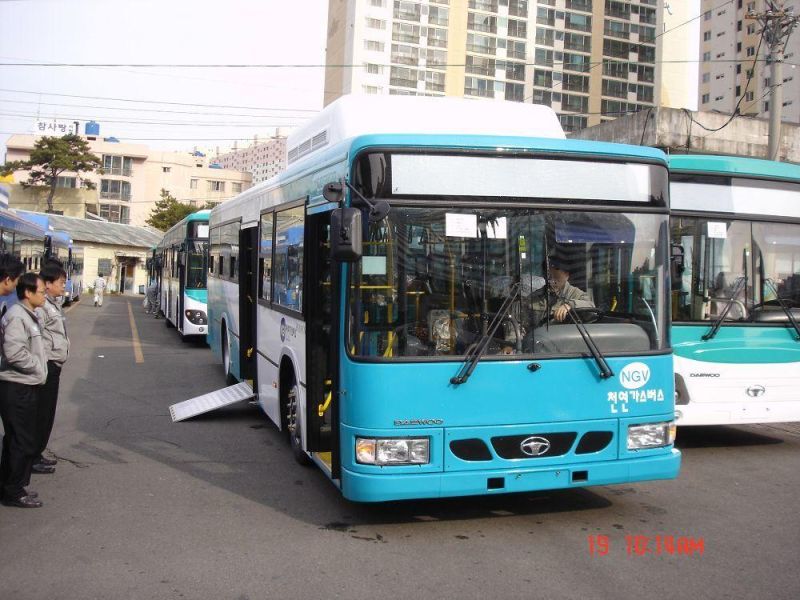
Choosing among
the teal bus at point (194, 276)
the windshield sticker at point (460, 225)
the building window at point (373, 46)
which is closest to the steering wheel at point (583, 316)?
the windshield sticker at point (460, 225)

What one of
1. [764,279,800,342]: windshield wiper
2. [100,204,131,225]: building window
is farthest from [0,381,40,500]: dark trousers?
[100,204,131,225]: building window

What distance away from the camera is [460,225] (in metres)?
5.44

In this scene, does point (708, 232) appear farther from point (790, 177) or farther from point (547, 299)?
point (547, 299)

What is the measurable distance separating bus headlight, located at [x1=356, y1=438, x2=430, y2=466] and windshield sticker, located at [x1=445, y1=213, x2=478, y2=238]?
1375mm

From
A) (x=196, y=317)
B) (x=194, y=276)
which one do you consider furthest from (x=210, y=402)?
(x=194, y=276)

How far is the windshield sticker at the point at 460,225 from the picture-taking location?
5.43 meters

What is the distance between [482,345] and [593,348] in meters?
0.81

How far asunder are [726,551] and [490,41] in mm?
87688

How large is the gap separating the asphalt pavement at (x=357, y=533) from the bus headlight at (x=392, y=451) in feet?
1.94

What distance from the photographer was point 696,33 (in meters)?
92.7

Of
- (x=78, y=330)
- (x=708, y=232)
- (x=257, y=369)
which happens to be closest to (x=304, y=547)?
(x=257, y=369)

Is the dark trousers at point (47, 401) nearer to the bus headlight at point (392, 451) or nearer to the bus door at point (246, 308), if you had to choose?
the bus headlight at point (392, 451)

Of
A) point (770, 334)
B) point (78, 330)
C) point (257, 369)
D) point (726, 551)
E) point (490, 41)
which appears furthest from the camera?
point (490, 41)
